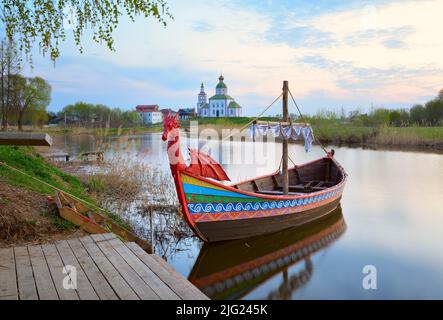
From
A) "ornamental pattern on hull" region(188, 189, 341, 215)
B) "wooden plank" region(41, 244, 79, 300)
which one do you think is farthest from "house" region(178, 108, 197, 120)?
"wooden plank" region(41, 244, 79, 300)

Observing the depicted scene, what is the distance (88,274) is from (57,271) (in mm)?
282

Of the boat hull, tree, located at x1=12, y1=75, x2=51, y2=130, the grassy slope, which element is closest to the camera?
the grassy slope

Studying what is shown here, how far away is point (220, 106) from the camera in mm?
93062

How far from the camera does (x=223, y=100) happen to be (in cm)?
9288

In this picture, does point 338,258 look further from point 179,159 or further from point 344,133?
point 344,133

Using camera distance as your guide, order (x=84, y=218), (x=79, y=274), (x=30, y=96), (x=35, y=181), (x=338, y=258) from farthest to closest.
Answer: (x=30, y=96), (x=338, y=258), (x=35, y=181), (x=84, y=218), (x=79, y=274)

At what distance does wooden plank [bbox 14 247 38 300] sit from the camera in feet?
9.80

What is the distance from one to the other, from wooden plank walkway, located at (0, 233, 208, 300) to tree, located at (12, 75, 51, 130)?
30.4 m

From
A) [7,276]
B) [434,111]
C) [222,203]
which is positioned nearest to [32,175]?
[222,203]

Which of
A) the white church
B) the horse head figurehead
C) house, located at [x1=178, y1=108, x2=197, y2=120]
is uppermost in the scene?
the white church

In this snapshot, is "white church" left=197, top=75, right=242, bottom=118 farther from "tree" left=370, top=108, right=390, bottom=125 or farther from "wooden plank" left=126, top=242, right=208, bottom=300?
"wooden plank" left=126, top=242, right=208, bottom=300

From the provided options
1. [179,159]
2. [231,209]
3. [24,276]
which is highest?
[179,159]

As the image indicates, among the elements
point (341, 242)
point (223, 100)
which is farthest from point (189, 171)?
point (223, 100)

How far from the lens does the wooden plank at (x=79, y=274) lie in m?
3.01
